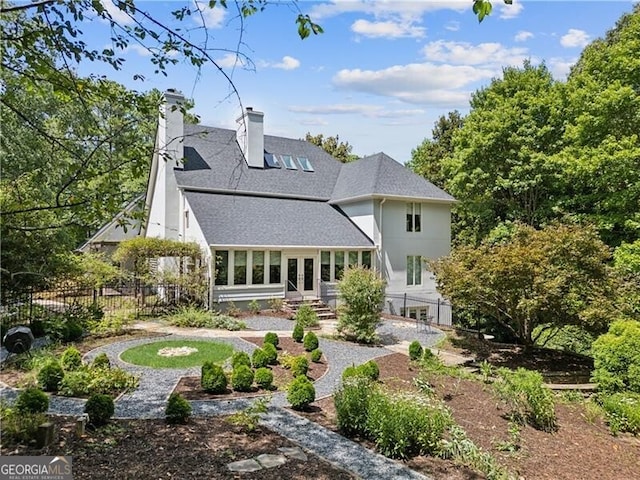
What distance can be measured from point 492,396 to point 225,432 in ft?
18.7

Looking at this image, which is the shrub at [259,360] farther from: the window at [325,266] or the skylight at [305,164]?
the skylight at [305,164]

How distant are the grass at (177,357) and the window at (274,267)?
644 cm

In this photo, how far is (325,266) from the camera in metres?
20.2

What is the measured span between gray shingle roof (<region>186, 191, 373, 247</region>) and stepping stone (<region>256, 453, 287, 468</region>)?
12.6 meters

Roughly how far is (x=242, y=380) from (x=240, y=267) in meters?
10.2

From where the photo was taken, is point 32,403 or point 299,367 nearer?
point 32,403

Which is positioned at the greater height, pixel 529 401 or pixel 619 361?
pixel 619 361

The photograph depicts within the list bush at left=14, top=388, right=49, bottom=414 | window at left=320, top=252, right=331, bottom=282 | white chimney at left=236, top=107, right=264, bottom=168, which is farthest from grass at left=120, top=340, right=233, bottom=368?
white chimney at left=236, top=107, right=264, bottom=168

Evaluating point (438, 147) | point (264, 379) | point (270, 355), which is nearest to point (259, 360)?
point (270, 355)

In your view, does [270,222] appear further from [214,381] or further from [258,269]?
[214,381]

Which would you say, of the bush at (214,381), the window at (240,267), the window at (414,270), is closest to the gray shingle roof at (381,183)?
the window at (414,270)

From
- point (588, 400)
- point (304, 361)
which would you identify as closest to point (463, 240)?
point (588, 400)

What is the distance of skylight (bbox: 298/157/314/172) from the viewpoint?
2462cm

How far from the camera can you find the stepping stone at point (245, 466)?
4883 mm
